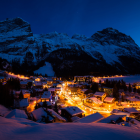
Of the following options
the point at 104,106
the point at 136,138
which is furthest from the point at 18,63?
the point at 136,138

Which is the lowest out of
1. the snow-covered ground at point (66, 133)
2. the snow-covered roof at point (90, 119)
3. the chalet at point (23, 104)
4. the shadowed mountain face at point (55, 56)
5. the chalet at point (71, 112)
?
the chalet at point (71, 112)

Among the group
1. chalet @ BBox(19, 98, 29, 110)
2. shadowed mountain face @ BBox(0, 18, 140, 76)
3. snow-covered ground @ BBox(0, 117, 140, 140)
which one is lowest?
chalet @ BBox(19, 98, 29, 110)

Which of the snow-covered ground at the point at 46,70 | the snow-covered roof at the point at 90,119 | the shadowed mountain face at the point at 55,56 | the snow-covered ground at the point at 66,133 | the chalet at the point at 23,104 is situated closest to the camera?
the snow-covered ground at the point at 66,133

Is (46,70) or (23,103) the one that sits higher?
(46,70)

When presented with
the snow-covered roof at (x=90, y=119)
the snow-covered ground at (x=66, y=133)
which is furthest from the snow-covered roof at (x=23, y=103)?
the snow-covered ground at (x=66, y=133)

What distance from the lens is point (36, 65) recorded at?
5645 inches

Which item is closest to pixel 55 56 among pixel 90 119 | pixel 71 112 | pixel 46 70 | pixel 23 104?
pixel 46 70

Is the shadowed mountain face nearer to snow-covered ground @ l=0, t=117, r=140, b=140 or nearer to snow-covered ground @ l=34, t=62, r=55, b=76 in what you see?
snow-covered ground @ l=34, t=62, r=55, b=76

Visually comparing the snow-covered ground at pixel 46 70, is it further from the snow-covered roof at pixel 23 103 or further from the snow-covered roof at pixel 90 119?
the snow-covered roof at pixel 90 119

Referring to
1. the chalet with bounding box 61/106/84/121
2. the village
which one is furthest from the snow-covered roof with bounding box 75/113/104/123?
the chalet with bounding box 61/106/84/121

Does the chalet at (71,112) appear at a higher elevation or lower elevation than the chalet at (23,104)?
lower

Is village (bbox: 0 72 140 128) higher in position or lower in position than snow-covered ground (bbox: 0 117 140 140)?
lower

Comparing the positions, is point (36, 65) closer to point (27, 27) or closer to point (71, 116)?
point (27, 27)

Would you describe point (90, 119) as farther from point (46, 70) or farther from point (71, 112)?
point (46, 70)
